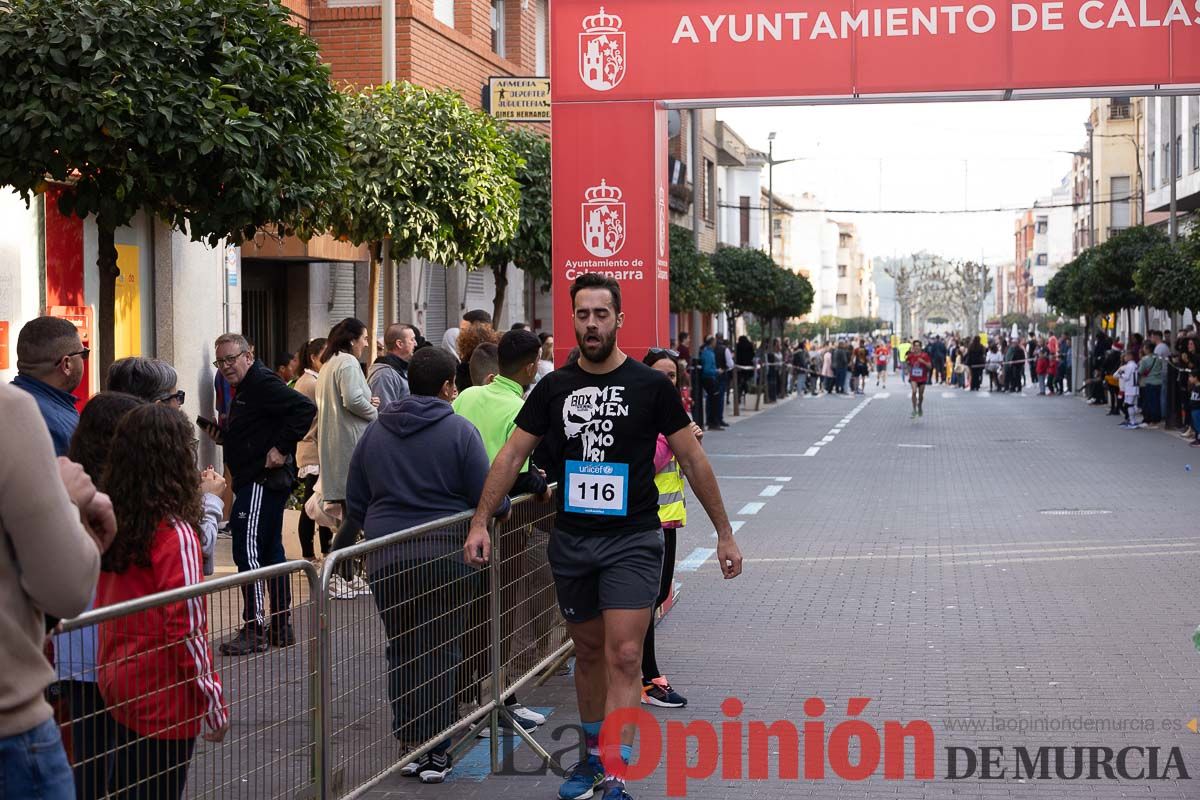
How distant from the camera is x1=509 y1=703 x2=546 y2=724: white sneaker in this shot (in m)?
7.32

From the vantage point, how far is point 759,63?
455 inches

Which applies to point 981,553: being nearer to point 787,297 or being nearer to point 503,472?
point 503,472

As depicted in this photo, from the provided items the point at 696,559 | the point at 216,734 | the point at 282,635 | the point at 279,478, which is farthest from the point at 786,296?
the point at 216,734

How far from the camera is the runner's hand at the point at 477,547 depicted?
6180 mm

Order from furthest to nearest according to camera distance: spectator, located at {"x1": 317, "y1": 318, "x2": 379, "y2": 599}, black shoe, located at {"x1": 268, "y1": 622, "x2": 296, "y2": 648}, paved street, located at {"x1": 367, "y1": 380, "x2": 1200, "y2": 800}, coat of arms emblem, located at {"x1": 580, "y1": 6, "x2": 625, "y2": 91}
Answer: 1. coat of arms emblem, located at {"x1": 580, "y1": 6, "x2": 625, "y2": 91}
2. spectator, located at {"x1": 317, "y1": 318, "x2": 379, "y2": 599}
3. paved street, located at {"x1": 367, "y1": 380, "x2": 1200, "y2": 800}
4. black shoe, located at {"x1": 268, "y1": 622, "x2": 296, "y2": 648}

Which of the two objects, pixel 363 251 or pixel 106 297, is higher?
pixel 363 251

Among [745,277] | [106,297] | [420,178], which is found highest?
[745,277]

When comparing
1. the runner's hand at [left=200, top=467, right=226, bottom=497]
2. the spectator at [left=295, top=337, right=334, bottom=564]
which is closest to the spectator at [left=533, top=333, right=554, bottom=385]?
the spectator at [left=295, top=337, right=334, bottom=564]

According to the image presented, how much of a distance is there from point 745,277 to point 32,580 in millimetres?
40708

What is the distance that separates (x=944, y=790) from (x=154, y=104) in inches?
218

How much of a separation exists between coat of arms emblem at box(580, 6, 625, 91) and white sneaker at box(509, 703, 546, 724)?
5.48 metres

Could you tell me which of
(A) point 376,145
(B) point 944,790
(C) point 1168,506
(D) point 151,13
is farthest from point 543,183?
(B) point 944,790

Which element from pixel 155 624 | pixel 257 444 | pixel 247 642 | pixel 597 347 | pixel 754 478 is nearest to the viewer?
pixel 155 624

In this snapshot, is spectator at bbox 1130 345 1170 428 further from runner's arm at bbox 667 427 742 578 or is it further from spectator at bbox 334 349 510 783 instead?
runner's arm at bbox 667 427 742 578
